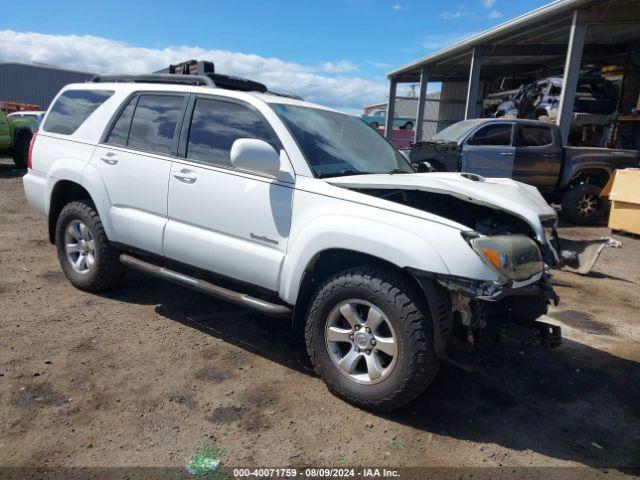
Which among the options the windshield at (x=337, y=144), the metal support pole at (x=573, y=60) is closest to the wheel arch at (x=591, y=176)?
the metal support pole at (x=573, y=60)

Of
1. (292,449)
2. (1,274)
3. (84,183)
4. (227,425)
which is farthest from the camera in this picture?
(1,274)

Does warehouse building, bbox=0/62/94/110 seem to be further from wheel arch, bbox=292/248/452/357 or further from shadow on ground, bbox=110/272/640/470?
wheel arch, bbox=292/248/452/357

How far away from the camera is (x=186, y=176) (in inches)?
142

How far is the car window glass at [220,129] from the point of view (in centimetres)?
347

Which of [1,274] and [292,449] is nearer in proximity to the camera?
[292,449]

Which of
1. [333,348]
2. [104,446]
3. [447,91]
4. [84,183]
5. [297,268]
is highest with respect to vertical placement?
[447,91]

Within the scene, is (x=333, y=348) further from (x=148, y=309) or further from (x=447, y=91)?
(x=447, y=91)

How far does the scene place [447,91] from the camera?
26312mm

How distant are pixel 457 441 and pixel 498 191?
158 centimetres

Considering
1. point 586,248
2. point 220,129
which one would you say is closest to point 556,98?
point 586,248

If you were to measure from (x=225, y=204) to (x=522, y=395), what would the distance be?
239cm

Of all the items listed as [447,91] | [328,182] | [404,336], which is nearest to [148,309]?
[328,182]

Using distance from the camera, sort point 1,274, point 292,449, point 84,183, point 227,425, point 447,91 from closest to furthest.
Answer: point 292,449 → point 227,425 → point 84,183 → point 1,274 → point 447,91

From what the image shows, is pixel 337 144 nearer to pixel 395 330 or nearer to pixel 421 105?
pixel 395 330
